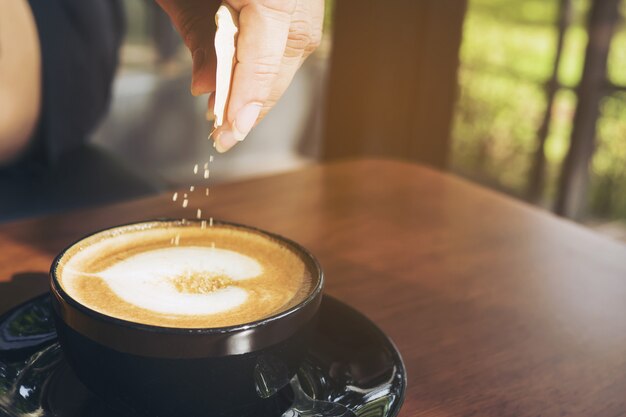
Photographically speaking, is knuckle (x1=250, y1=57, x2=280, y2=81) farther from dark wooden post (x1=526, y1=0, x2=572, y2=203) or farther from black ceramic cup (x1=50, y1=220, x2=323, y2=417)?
dark wooden post (x1=526, y1=0, x2=572, y2=203)

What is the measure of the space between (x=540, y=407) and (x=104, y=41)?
1323 mm

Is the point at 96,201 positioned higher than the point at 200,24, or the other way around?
the point at 200,24

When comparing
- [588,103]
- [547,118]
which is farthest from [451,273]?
[547,118]

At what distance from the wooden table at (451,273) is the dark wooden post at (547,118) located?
1.54m

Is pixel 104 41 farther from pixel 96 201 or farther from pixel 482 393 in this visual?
pixel 482 393

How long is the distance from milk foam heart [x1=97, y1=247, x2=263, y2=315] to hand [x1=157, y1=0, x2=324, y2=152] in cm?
15

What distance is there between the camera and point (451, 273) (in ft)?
2.75

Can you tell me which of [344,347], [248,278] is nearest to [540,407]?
[344,347]

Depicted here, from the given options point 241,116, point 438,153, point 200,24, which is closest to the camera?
point 241,116

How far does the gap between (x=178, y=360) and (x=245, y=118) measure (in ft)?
1.06

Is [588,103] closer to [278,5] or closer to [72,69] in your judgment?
[72,69]

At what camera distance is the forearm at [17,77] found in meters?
1.35

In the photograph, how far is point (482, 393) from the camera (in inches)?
23.7

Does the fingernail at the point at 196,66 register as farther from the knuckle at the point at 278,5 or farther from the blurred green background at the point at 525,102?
the blurred green background at the point at 525,102
